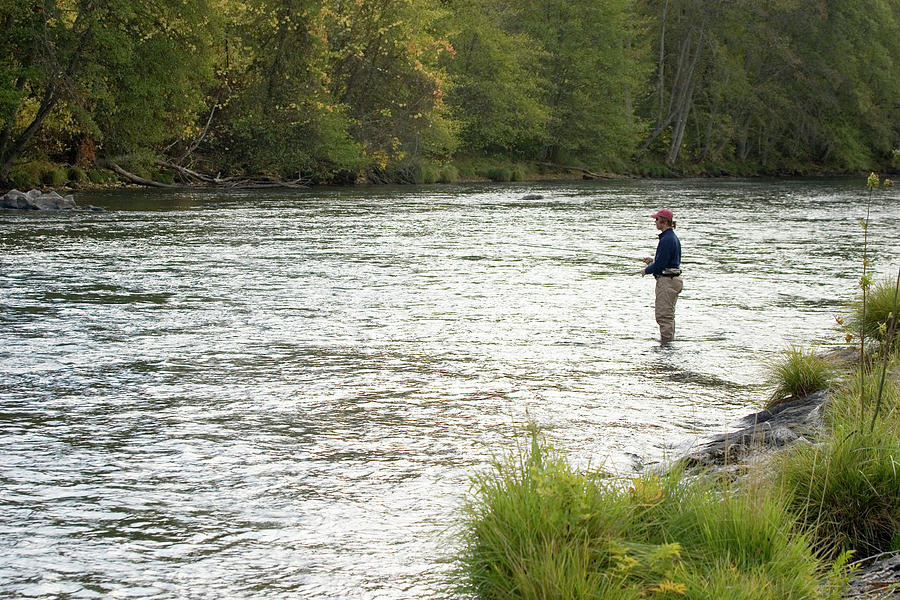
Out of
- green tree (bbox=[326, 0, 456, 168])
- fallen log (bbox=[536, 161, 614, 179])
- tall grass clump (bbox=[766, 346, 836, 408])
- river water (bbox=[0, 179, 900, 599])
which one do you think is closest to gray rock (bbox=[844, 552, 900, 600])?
river water (bbox=[0, 179, 900, 599])

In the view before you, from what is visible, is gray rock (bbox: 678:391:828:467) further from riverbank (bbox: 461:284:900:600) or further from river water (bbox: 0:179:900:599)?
riverbank (bbox: 461:284:900:600)

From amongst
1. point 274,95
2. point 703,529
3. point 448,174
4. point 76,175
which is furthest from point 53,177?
point 703,529

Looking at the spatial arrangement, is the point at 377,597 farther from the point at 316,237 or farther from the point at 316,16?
the point at 316,16

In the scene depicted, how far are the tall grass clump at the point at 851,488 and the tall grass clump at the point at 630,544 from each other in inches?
17.5

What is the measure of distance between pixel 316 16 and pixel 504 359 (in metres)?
34.0

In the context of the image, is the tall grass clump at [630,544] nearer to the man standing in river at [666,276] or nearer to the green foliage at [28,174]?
the man standing in river at [666,276]

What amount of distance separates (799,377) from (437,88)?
128ft

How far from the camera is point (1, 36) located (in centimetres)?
3172

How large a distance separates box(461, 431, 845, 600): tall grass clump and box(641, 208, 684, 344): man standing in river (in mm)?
6650

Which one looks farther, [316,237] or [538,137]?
[538,137]

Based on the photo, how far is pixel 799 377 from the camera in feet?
28.8

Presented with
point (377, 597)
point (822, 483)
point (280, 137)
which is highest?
point (280, 137)

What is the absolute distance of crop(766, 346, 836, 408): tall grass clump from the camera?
8664mm

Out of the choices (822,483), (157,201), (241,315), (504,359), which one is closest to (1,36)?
(157,201)
